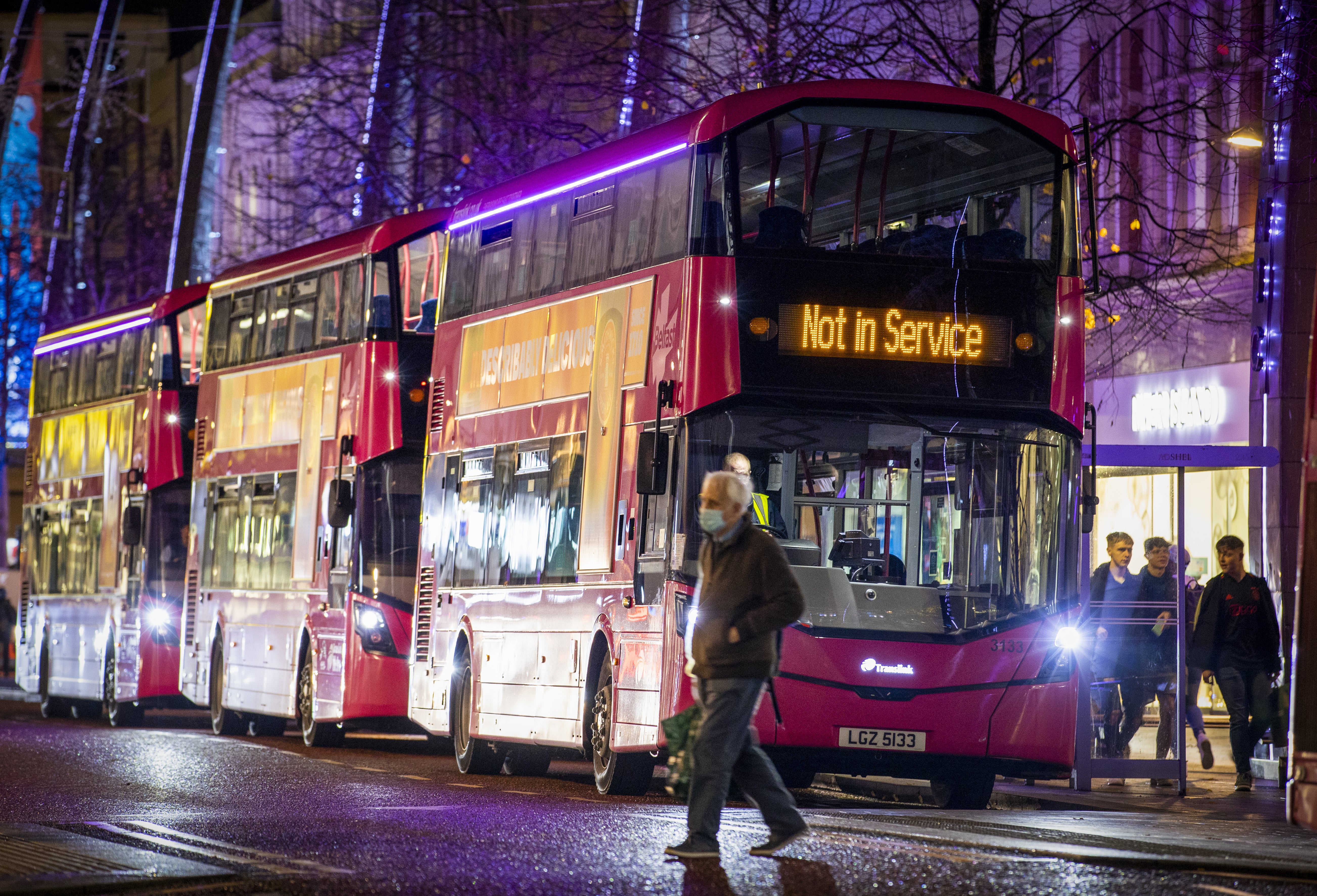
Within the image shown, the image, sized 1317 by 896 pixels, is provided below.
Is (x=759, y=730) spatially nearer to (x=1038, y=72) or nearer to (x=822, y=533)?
(x=822, y=533)

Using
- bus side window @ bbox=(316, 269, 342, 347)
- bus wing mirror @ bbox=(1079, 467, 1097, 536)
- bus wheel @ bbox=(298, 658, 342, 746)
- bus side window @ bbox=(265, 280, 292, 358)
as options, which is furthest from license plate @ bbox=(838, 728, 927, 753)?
bus side window @ bbox=(265, 280, 292, 358)

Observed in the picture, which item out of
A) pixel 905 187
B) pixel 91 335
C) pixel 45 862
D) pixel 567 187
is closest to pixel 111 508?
pixel 91 335

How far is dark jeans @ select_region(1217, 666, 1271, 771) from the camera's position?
55.8 feet

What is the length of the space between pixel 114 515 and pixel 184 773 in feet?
37.7

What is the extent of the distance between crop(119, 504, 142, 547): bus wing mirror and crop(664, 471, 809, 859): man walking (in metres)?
18.0

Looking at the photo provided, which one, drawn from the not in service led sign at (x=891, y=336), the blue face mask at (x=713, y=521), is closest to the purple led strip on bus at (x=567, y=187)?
the not in service led sign at (x=891, y=336)

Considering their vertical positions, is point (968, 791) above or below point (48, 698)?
above

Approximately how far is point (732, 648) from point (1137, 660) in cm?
725

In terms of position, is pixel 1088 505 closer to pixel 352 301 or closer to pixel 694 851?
pixel 694 851

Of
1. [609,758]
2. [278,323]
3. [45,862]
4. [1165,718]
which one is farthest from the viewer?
[278,323]

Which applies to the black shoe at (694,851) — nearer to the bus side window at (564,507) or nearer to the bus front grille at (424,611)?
the bus side window at (564,507)

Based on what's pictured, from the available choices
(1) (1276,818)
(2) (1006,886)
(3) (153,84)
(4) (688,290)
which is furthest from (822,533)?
(3) (153,84)

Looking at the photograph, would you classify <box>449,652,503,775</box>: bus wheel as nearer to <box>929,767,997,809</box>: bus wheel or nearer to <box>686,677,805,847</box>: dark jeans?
<box>929,767,997,809</box>: bus wheel

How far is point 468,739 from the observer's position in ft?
58.2
